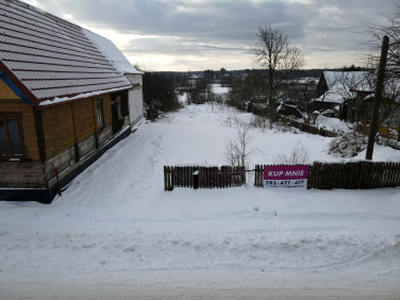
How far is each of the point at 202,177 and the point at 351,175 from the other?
5.01m

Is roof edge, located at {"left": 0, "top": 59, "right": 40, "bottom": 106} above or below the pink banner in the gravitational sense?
above

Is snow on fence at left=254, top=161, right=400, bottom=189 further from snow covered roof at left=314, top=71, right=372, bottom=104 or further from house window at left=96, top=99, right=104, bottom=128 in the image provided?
snow covered roof at left=314, top=71, right=372, bottom=104

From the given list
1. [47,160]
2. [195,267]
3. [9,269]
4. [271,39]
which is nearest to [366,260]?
[195,267]

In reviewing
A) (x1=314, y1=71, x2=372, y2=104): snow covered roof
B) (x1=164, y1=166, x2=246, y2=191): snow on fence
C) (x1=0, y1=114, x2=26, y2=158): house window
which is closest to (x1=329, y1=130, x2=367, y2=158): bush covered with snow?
(x1=164, y1=166, x2=246, y2=191): snow on fence

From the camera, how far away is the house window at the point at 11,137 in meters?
7.32

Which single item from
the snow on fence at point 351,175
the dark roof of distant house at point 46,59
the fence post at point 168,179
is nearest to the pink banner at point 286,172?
the snow on fence at point 351,175

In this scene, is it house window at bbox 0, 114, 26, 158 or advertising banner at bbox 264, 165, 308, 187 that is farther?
advertising banner at bbox 264, 165, 308, 187

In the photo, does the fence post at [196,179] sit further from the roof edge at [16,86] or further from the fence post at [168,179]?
the roof edge at [16,86]

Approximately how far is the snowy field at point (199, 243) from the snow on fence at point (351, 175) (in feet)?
0.90

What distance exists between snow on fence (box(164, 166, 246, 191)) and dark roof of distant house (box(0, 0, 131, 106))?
405 cm

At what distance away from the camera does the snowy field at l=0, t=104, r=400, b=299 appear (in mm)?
4676

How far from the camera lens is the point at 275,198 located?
822 cm

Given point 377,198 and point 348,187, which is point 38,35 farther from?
point 377,198

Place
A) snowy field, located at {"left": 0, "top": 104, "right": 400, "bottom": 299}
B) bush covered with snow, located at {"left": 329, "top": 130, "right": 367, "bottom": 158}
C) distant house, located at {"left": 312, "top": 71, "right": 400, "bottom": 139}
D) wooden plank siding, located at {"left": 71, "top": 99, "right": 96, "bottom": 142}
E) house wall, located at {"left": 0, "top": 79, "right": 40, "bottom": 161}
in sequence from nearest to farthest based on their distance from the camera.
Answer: snowy field, located at {"left": 0, "top": 104, "right": 400, "bottom": 299}
house wall, located at {"left": 0, "top": 79, "right": 40, "bottom": 161}
wooden plank siding, located at {"left": 71, "top": 99, "right": 96, "bottom": 142}
bush covered with snow, located at {"left": 329, "top": 130, "right": 367, "bottom": 158}
distant house, located at {"left": 312, "top": 71, "right": 400, "bottom": 139}
